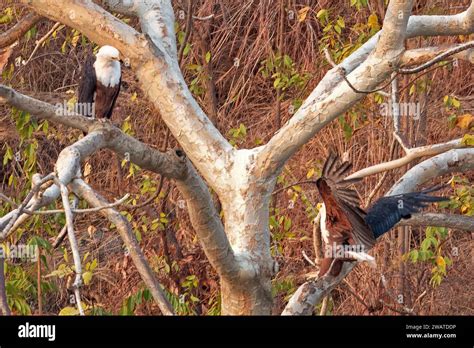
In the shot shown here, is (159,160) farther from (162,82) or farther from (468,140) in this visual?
(468,140)

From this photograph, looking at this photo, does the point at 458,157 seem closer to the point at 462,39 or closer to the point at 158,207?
the point at 462,39

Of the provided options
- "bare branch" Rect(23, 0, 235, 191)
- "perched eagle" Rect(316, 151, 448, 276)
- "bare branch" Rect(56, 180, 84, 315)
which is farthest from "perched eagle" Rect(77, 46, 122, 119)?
"bare branch" Rect(56, 180, 84, 315)

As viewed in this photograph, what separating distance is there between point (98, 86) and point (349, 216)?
166cm

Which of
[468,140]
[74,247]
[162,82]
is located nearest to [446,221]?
[468,140]

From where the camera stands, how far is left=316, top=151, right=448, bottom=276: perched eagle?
3453mm

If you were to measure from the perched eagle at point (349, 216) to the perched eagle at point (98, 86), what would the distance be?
1.48 m

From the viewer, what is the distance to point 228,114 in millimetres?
6473

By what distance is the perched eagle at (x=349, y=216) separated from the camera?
3.45m

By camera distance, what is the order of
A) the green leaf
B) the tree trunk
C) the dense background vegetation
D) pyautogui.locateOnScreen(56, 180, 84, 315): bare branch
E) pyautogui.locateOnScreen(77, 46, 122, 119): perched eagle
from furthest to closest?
the dense background vegetation
pyautogui.locateOnScreen(77, 46, 122, 119): perched eagle
the green leaf
the tree trunk
pyautogui.locateOnScreen(56, 180, 84, 315): bare branch

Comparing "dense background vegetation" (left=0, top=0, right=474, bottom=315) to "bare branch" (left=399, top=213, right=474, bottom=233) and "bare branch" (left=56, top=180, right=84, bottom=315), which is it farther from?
"bare branch" (left=56, top=180, right=84, bottom=315)

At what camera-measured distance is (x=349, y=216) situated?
11.9ft

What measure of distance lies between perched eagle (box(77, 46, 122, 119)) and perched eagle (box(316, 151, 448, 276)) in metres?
1.48

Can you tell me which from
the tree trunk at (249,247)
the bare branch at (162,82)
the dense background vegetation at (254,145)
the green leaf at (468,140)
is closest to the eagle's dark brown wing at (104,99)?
the dense background vegetation at (254,145)

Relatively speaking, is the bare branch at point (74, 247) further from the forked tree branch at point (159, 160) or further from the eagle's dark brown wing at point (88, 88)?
the eagle's dark brown wing at point (88, 88)
